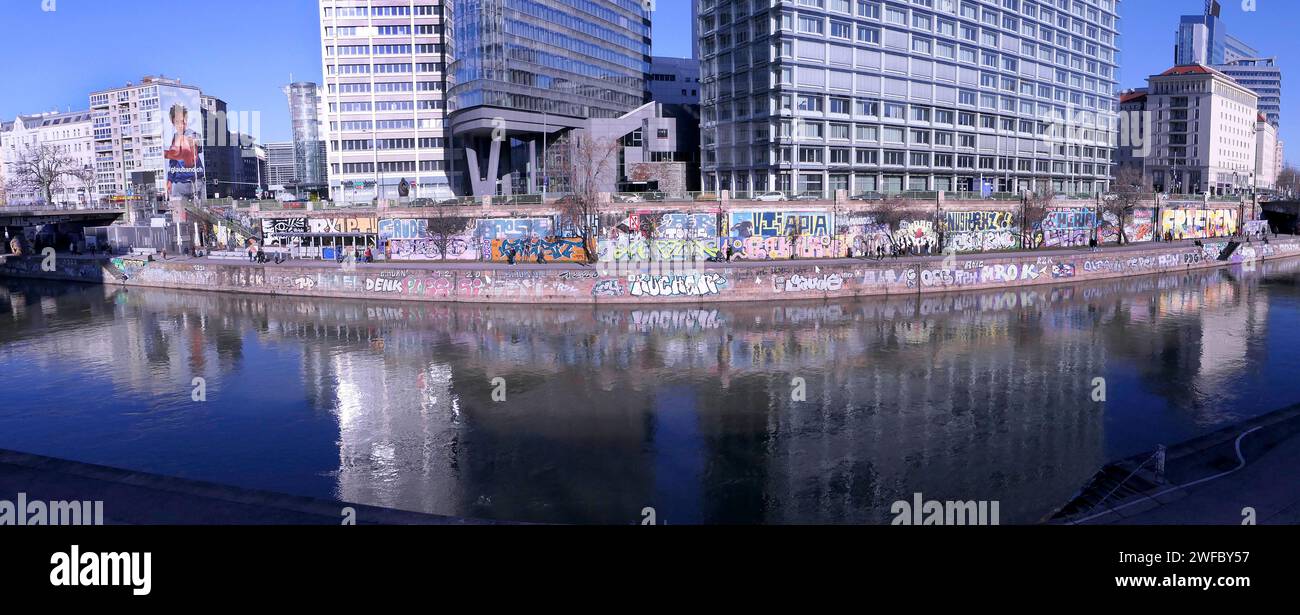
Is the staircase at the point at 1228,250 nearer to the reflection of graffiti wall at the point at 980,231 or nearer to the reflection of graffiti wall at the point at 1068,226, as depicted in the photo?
the reflection of graffiti wall at the point at 1068,226

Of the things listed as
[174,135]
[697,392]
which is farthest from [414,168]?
[697,392]

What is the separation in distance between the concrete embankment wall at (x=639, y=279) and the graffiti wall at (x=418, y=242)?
14.5 feet

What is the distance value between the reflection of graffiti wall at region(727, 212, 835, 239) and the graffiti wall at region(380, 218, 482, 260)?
642 inches

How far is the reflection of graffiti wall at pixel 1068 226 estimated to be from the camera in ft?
199

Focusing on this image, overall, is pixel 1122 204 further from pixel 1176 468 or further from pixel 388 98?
pixel 388 98

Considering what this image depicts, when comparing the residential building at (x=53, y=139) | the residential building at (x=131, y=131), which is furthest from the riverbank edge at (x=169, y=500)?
the residential building at (x=53, y=139)

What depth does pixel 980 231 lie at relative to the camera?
55844mm

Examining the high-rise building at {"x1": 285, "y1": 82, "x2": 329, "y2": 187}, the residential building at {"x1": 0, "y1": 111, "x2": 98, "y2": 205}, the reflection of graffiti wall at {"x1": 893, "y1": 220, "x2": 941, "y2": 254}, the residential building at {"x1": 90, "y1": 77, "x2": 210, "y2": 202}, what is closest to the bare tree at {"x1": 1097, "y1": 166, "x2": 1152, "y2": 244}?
the reflection of graffiti wall at {"x1": 893, "y1": 220, "x2": 941, "y2": 254}

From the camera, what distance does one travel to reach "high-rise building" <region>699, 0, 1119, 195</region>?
6347 centimetres

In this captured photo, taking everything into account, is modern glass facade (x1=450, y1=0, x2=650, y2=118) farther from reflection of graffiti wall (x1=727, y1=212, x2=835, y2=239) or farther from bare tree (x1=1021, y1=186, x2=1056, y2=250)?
bare tree (x1=1021, y1=186, x2=1056, y2=250)

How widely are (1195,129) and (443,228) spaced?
399 feet
